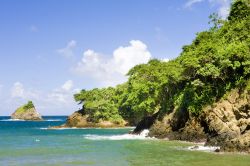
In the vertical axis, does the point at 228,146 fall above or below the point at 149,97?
below

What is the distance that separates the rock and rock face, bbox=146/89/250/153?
187 feet

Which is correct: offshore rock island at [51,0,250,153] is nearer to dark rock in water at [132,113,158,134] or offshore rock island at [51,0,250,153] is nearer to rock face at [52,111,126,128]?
dark rock in water at [132,113,158,134]

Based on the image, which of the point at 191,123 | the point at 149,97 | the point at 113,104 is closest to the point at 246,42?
the point at 191,123

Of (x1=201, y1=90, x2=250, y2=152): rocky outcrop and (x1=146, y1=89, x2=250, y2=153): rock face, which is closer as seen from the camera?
(x1=201, y1=90, x2=250, y2=152): rocky outcrop

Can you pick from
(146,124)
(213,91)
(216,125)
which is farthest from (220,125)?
(146,124)

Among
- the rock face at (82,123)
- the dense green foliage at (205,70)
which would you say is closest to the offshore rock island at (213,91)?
the dense green foliage at (205,70)

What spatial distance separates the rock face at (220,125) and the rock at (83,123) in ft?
187

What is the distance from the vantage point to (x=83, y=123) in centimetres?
13725

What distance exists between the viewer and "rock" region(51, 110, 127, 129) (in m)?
133

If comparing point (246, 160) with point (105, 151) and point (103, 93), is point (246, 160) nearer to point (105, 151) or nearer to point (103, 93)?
point (105, 151)

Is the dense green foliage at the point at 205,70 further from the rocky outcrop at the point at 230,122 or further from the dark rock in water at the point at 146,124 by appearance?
the dark rock in water at the point at 146,124

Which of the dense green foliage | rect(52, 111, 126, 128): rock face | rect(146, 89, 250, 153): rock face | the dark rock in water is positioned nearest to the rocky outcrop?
rect(146, 89, 250, 153): rock face

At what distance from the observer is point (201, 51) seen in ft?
223

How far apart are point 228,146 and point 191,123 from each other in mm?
18032
